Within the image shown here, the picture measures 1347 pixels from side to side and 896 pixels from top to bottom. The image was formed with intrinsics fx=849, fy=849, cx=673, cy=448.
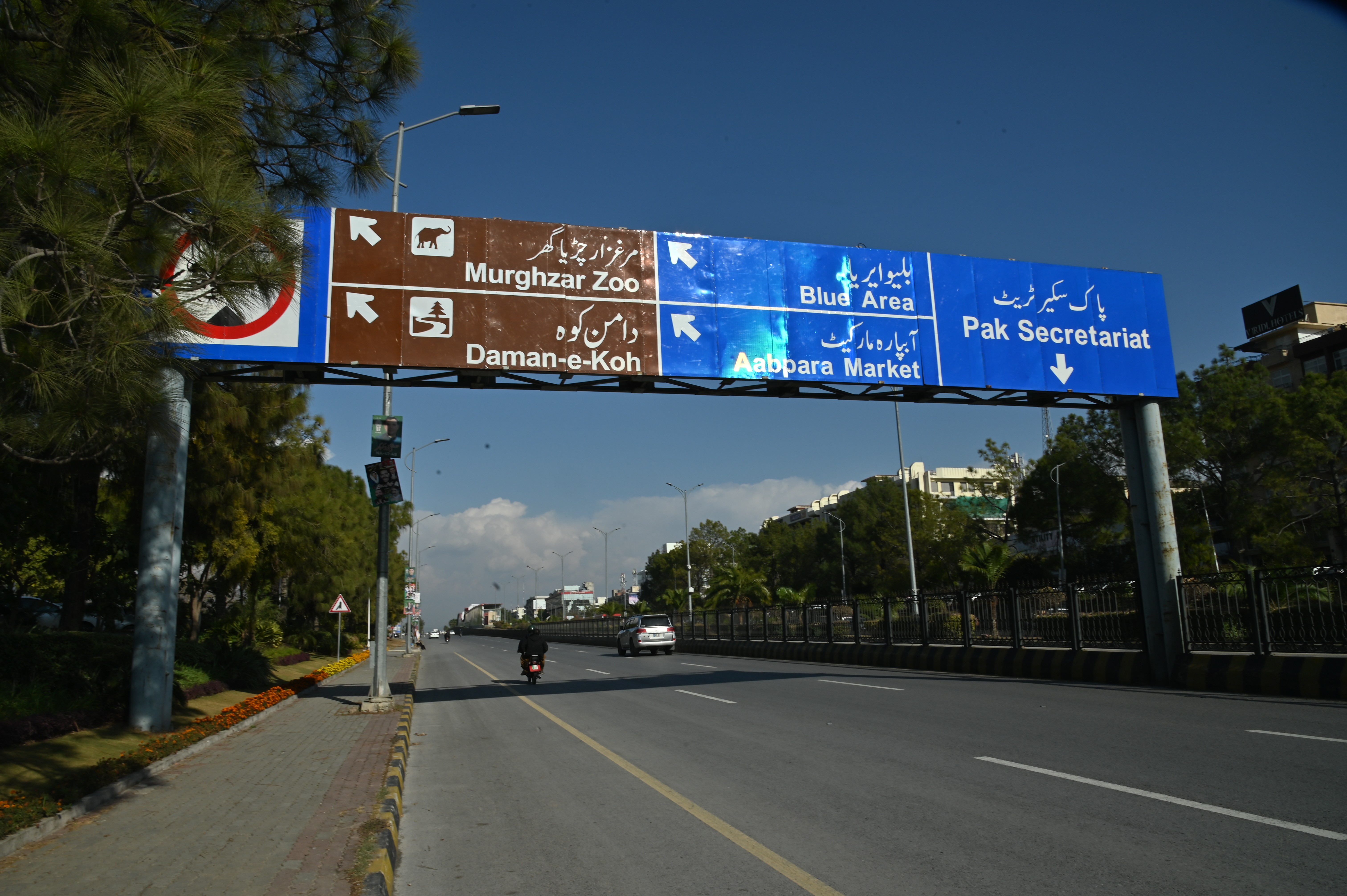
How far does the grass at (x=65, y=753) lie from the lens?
807cm

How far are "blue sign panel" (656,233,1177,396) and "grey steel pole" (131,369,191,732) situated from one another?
25.0ft

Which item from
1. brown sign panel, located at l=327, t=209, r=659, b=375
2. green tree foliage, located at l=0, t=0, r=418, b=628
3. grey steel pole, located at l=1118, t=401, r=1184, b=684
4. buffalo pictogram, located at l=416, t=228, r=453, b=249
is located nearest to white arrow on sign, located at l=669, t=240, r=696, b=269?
brown sign panel, located at l=327, t=209, r=659, b=375

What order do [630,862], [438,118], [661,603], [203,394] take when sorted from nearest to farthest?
[630,862] < [203,394] < [438,118] < [661,603]

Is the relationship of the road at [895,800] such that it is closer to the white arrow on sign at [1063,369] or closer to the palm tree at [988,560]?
the white arrow on sign at [1063,369]

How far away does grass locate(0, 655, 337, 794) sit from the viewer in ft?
26.5

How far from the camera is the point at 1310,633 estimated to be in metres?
13.2

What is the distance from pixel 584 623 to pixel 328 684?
44709mm

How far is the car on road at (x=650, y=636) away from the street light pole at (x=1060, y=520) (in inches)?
1128

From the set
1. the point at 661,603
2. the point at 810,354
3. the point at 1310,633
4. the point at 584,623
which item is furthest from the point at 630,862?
the point at 661,603

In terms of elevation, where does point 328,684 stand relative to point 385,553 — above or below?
below

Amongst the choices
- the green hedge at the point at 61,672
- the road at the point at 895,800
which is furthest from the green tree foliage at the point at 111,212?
the green hedge at the point at 61,672

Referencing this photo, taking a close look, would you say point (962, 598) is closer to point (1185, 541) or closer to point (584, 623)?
point (1185, 541)

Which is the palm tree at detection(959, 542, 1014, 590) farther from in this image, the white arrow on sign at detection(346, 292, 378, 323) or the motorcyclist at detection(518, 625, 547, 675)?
the white arrow on sign at detection(346, 292, 378, 323)

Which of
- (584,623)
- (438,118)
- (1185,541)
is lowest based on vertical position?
(584,623)
